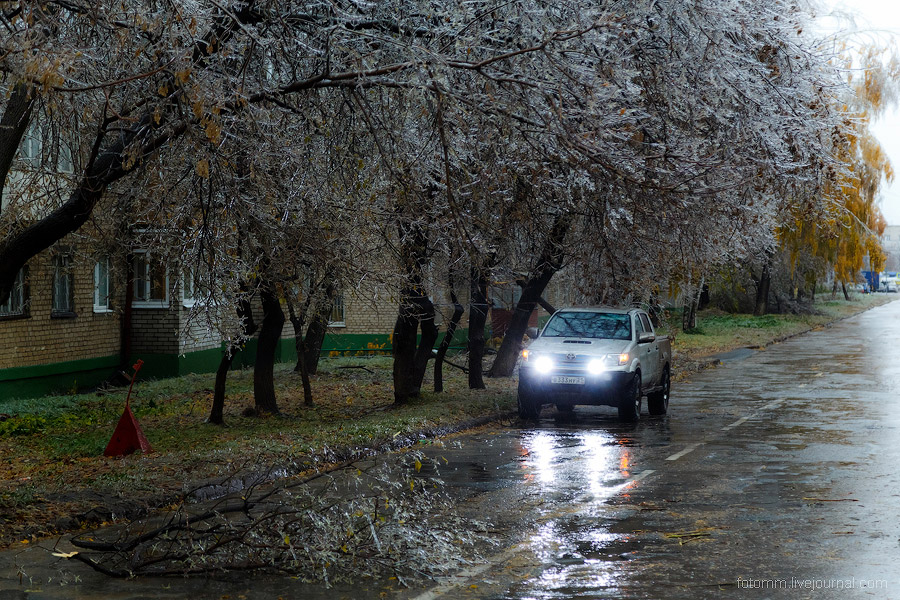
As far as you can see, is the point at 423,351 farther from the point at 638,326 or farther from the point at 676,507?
the point at 676,507

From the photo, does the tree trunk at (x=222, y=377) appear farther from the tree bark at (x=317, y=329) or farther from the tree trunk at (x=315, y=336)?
the tree trunk at (x=315, y=336)

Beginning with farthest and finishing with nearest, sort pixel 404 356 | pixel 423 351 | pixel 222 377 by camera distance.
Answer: pixel 423 351, pixel 404 356, pixel 222 377

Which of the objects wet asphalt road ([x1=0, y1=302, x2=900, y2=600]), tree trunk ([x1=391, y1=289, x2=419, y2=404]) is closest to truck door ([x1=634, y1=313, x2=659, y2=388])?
wet asphalt road ([x1=0, y1=302, x2=900, y2=600])

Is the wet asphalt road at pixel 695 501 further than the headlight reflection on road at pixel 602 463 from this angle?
No

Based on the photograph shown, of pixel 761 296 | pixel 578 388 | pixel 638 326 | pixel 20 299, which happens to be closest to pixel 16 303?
pixel 20 299

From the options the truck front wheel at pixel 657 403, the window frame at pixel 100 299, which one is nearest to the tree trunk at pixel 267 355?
the truck front wheel at pixel 657 403

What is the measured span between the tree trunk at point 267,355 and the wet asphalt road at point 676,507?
3299 mm

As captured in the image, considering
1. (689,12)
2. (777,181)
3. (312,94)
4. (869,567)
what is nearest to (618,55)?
(689,12)

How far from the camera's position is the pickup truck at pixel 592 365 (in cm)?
1603

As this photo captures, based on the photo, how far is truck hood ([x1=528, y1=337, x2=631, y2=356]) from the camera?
53.4 ft

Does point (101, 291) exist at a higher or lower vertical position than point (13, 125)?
lower

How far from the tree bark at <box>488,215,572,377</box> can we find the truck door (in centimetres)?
187

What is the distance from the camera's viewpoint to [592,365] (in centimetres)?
1608

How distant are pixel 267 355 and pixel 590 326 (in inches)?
205
